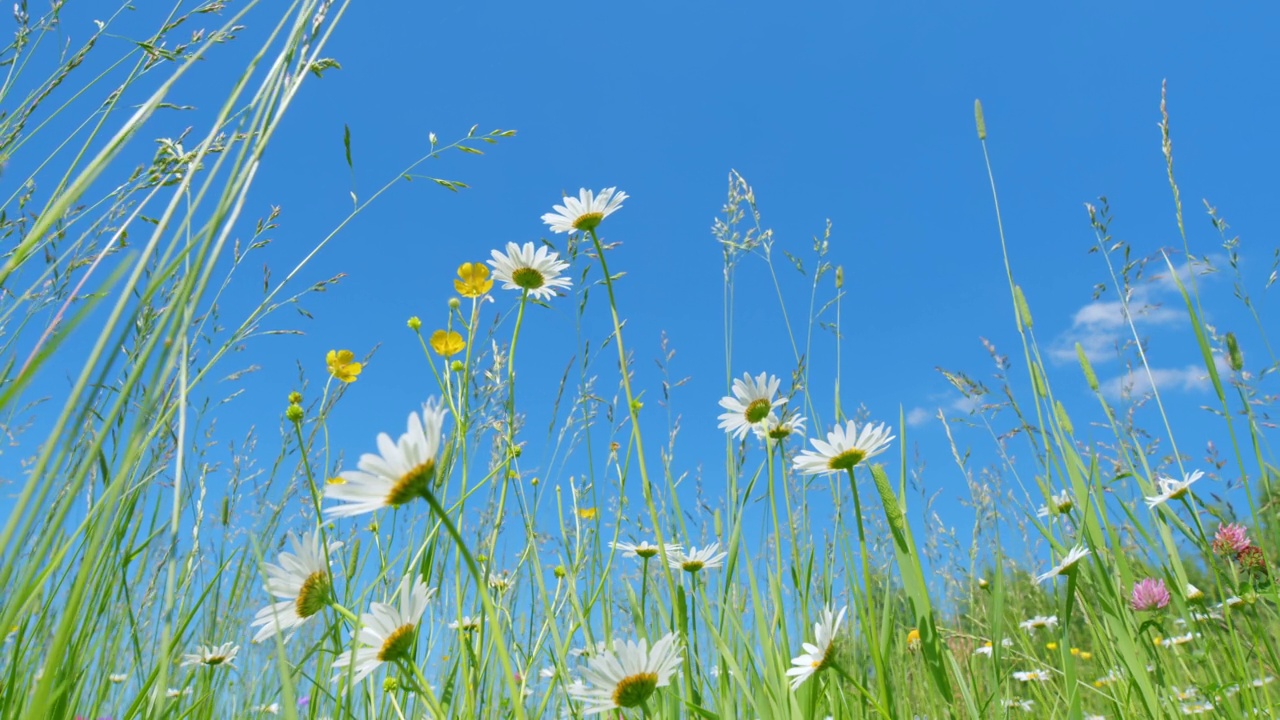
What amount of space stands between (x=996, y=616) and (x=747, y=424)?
1.69 ft

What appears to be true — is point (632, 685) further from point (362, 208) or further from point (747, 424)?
point (362, 208)

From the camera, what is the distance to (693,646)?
127 cm

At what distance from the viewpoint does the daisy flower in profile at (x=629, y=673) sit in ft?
2.91

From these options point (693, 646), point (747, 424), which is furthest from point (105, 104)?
point (693, 646)

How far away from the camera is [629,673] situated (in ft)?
2.96

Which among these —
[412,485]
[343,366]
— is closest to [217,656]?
[343,366]

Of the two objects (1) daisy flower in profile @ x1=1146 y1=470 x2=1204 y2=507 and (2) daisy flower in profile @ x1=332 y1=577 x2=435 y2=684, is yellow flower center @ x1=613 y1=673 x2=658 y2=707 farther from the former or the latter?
(1) daisy flower in profile @ x1=1146 y1=470 x2=1204 y2=507

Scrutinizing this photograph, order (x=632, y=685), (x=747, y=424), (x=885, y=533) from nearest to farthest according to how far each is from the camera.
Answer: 1. (x=632, y=685)
2. (x=747, y=424)
3. (x=885, y=533)

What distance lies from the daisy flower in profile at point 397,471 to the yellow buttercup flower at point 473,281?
698 mm

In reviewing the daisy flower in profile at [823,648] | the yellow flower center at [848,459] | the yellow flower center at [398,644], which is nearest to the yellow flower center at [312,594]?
the yellow flower center at [398,644]

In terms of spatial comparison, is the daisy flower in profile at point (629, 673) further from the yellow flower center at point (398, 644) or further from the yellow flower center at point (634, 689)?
the yellow flower center at point (398, 644)

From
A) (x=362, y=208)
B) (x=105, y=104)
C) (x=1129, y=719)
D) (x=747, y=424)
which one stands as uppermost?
(x=105, y=104)

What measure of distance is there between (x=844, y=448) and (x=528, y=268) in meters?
0.64

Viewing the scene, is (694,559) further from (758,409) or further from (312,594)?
(312,594)
